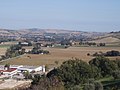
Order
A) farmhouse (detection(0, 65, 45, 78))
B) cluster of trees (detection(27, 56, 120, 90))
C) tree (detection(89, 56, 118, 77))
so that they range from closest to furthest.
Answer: cluster of trees (detection(27, 56, 120, 90)) < tree (detection(89, 56, 118, 77)) < farmhouse (detection(0, 65, 45, 78))

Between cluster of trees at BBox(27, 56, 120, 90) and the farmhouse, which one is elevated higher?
cluster of trees at BBox(27, 56, 120, 90)

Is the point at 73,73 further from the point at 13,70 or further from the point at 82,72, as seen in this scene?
the point at 13,70

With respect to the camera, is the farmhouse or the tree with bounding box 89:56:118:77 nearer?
the tree with bounding box 89:56:118:77

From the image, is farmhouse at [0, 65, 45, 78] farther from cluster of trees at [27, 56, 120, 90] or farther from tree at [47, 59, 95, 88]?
tree at [47, 59, 95, 88]

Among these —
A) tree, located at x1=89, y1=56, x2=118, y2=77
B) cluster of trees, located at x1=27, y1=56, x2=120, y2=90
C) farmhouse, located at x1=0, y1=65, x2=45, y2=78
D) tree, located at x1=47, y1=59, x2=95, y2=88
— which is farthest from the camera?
farmhouse, located at x1=0, y1=65, x2=45, y2=78

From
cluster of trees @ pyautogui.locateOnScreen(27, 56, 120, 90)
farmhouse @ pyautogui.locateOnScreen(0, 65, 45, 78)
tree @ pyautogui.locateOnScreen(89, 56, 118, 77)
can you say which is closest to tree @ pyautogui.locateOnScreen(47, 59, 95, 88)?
cluster of trees @ pyautogui.locateOnScreen(27, 56, 120, 90)

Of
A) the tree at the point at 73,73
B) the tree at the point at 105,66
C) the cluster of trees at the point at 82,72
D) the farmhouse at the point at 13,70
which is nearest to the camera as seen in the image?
the cluster of trees at the point at 82,72

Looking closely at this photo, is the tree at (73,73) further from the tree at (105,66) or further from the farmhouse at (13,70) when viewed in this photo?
the farmhouse at (13,70)

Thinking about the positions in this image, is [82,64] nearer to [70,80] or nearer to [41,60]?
[70,80]

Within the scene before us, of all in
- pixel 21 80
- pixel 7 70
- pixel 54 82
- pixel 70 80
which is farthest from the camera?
pixel 7 70

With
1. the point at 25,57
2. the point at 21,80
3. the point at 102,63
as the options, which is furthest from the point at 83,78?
the point at 25,57

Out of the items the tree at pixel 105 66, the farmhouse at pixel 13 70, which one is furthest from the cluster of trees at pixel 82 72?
the farmhouse at pixel 13 70
